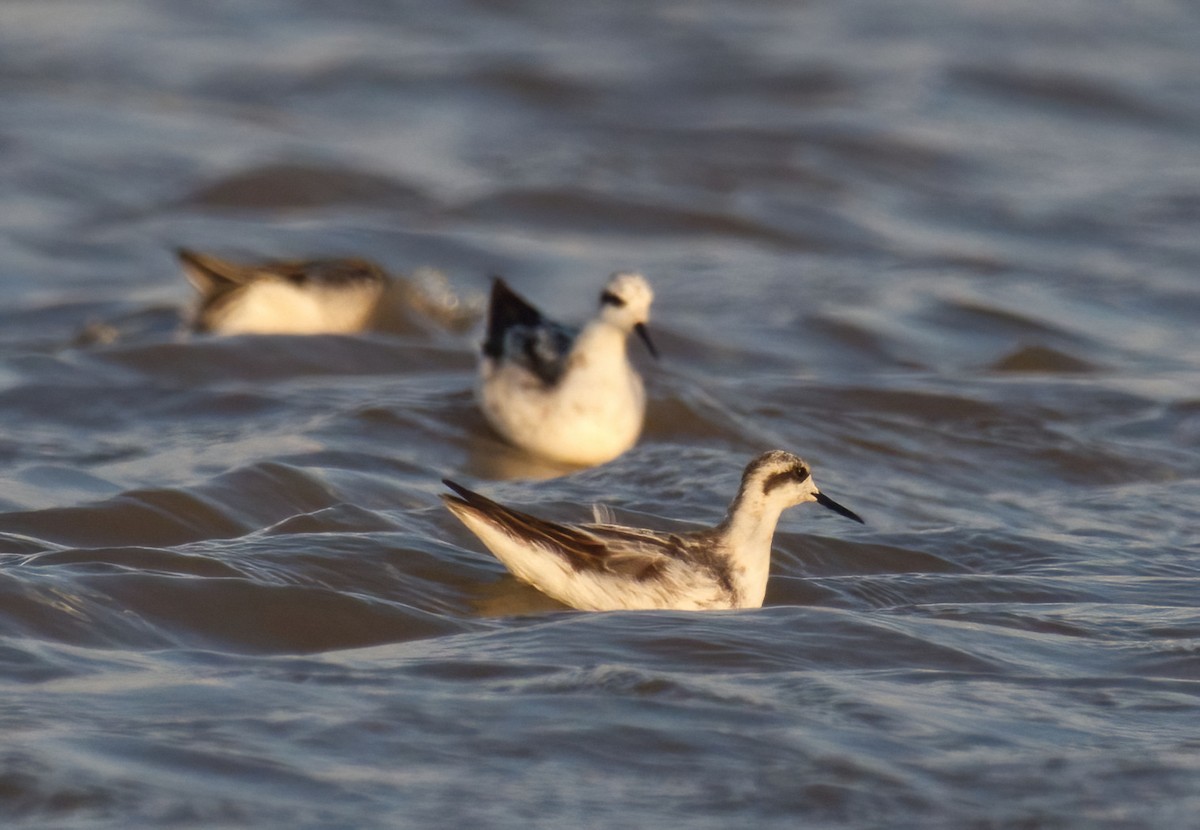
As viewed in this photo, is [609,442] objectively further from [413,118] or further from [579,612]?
[413,118]

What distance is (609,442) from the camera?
940cm

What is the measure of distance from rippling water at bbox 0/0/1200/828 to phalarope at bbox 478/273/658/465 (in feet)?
0.60

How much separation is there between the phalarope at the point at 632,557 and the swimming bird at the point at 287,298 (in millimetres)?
4805

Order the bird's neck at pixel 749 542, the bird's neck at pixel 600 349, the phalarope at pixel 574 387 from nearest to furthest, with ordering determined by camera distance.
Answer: the bird's neck at pixel 749 542 → the phalarope at pixel 574 387 → the bird's neck at pixel 600 349

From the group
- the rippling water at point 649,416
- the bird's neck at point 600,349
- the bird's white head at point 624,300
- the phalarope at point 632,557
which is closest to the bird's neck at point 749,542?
the phalarope at point 632,557

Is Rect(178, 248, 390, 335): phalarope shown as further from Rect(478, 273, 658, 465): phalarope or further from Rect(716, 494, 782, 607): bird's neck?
Rect(716, 494, 782, 607): bird's neck

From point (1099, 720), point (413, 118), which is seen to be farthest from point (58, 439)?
point (413, 118)

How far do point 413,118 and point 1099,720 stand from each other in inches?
508

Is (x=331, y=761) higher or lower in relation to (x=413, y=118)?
lower

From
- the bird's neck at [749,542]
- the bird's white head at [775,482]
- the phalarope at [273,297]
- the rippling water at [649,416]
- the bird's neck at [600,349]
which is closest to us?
the rippling water at [649,416]

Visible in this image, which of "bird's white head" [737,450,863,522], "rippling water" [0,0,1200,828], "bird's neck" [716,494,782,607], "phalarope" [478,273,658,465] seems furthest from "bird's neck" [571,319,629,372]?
"bird's neck" [716,494,782,607]

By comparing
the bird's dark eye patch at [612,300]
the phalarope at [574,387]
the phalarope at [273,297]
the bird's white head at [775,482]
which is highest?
the phalarope at [273,297]

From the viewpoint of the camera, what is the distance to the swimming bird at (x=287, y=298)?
11.3m

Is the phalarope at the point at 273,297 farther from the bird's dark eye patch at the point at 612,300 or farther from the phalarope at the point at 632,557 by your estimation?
the phalarope at the point at 632,557
